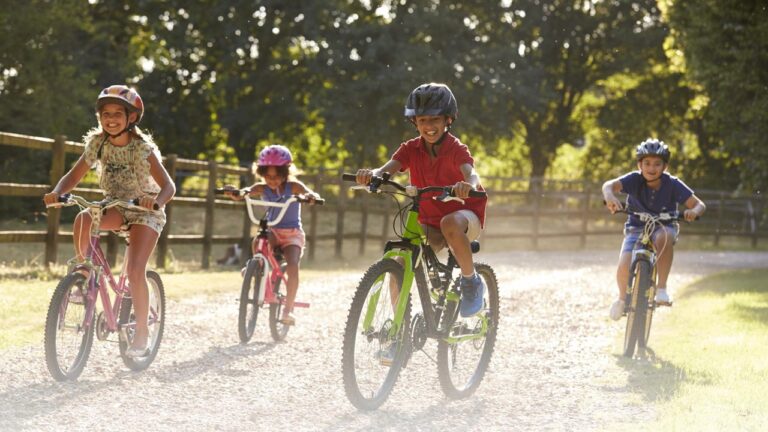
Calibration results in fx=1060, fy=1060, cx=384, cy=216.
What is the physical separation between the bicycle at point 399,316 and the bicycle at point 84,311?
4.43ft

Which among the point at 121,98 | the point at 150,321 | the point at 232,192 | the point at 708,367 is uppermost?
the point at 121,98

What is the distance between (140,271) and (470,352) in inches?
77.8

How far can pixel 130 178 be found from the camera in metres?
6.04

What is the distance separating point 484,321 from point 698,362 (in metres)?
1.99

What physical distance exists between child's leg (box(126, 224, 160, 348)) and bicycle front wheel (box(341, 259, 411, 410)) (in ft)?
4.59

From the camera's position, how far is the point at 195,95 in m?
35.4

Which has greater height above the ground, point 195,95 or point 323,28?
point 323,28

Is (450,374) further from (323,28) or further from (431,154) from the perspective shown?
(323,28)

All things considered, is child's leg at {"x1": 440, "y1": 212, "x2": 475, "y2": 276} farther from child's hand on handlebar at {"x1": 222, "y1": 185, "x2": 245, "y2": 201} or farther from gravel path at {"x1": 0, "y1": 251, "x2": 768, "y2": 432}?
child's hand on handlebar at {"x1": 222, "y1": 185, "x2": 245, "y2": 201}

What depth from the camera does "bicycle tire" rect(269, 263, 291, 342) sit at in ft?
26.0

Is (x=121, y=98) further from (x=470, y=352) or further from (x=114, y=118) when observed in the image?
(x=470, y=352)

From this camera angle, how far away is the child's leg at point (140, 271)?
5988 mm

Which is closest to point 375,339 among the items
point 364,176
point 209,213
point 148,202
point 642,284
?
point 364,176

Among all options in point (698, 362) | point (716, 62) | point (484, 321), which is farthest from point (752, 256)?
point (484, 321)
